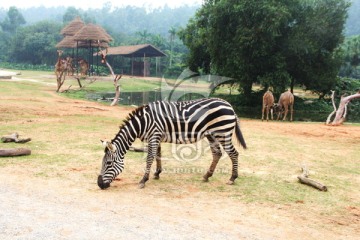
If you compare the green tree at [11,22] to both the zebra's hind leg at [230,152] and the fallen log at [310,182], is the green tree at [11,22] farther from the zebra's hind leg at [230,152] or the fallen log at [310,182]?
the fallen log at [310,182]

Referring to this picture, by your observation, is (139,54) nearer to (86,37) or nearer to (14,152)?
(86,37)

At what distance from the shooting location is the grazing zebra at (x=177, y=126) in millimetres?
7215

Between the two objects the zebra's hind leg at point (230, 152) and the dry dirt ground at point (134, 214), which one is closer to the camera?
the dry dirt ground at point (134, 214)

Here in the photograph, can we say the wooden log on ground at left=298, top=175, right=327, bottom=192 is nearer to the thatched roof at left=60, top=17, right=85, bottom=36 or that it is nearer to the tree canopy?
the tree canopy

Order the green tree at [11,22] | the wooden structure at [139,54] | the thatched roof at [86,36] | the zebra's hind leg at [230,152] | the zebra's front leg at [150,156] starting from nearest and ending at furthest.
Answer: the zebra's front leg at [150,156] → the zebra's hind leg at [230,152] → the thatched roof at [86,36] → the wooden structure at [139,54] → the green tree at [11,22]

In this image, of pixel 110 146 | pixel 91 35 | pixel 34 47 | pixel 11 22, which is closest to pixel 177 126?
pixel 110 146

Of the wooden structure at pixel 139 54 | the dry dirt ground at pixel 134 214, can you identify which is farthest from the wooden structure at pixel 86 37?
the dry dirt ground at pixel 134 214

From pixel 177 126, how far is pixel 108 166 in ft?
5.29

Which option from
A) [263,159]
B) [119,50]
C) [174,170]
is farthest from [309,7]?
[119,50]

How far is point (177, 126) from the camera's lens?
7535 millimetres

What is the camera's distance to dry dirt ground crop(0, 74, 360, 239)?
5020mm

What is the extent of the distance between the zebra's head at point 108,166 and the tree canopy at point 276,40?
17.5 meters

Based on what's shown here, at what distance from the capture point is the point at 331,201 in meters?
6.78

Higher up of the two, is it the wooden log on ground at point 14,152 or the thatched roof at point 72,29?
the thatched roof at point 72,29
